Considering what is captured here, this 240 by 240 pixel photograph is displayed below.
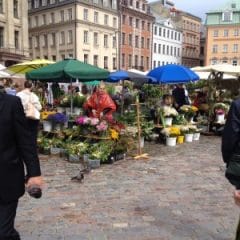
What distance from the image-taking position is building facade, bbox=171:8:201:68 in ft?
286

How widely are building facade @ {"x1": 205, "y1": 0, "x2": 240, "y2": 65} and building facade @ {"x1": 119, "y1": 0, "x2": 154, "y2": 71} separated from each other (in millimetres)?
21000

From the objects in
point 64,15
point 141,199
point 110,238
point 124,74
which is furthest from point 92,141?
point 64,15

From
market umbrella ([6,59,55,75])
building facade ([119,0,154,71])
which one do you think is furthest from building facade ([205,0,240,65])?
market umbrella ([6,59,55,75])

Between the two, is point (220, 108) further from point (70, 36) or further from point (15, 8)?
point (70, 36)

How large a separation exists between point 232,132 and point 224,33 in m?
89.7

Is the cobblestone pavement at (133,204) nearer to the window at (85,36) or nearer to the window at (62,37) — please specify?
the window at (85,36)

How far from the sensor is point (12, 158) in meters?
3.09

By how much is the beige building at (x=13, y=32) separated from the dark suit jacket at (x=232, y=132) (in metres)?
38.7

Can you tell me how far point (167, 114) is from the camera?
11336 mm

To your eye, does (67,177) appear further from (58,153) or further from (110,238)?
(110,238)

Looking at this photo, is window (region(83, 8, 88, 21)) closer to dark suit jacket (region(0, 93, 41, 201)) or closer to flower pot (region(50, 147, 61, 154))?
flower pot (region(50, 147, 61, 154))

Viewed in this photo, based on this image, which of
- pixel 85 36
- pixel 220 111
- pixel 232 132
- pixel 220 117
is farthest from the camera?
pixel 85 36

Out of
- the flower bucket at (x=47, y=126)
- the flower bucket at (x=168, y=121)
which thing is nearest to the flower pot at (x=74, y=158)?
the flower bucket at (x=47, y=126)

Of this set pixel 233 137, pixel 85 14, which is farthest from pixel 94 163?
pixel 85 14
